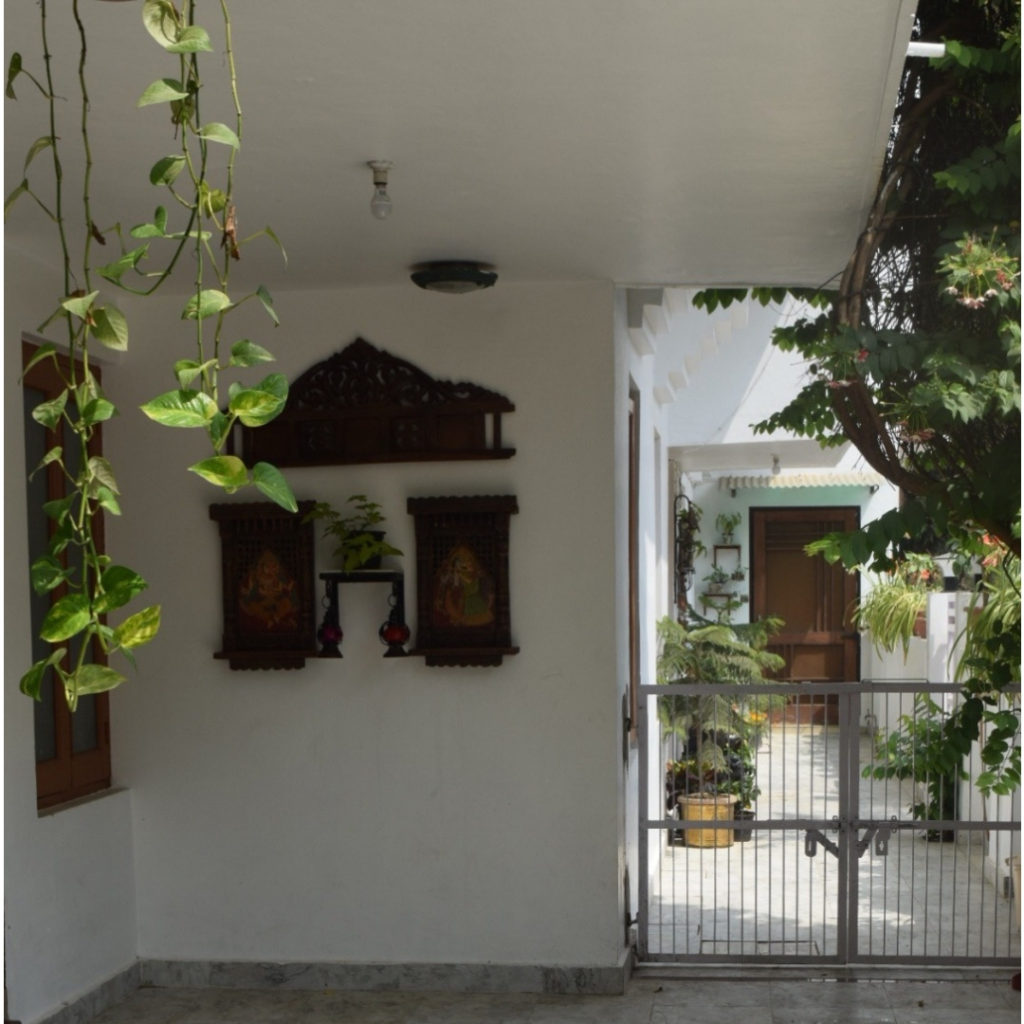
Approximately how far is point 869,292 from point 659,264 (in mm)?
730

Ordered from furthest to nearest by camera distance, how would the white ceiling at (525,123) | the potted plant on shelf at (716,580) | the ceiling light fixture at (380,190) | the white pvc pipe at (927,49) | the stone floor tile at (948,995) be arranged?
the potted plant on shelf at (716,580), the stone floor tile at (948,995), the white pvc pipe at (927,49), the ceiling light fixture at (380,190), the white ceiling at (525,123)

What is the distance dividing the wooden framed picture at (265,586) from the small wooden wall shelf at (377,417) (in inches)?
9.8

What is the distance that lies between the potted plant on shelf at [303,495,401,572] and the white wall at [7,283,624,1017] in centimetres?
7

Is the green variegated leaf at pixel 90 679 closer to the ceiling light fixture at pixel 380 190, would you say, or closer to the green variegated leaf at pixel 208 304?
the green variegated leaf at pixel 208 304

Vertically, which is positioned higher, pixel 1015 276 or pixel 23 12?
pixel 23 12

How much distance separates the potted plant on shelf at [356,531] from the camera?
494cm

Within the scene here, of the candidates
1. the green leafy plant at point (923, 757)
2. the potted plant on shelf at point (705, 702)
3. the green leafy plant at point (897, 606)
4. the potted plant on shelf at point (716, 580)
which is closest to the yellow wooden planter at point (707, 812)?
the potted plant on shelf at point (705, 702)

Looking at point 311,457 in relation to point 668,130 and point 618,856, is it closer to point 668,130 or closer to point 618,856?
point 618,856

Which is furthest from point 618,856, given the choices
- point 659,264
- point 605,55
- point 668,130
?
point 605,55

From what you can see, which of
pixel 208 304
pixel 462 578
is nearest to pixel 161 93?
pixel 208 304

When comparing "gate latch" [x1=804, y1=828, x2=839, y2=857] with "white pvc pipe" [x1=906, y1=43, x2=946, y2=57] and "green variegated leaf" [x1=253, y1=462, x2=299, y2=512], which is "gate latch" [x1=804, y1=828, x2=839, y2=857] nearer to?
"white pvc pipe" [x1=906, y1=43, x2=946, y2=57]

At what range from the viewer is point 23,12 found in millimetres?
2484

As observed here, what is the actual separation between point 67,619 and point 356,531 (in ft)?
13.1

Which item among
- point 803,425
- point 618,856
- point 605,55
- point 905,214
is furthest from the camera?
point 803,425
